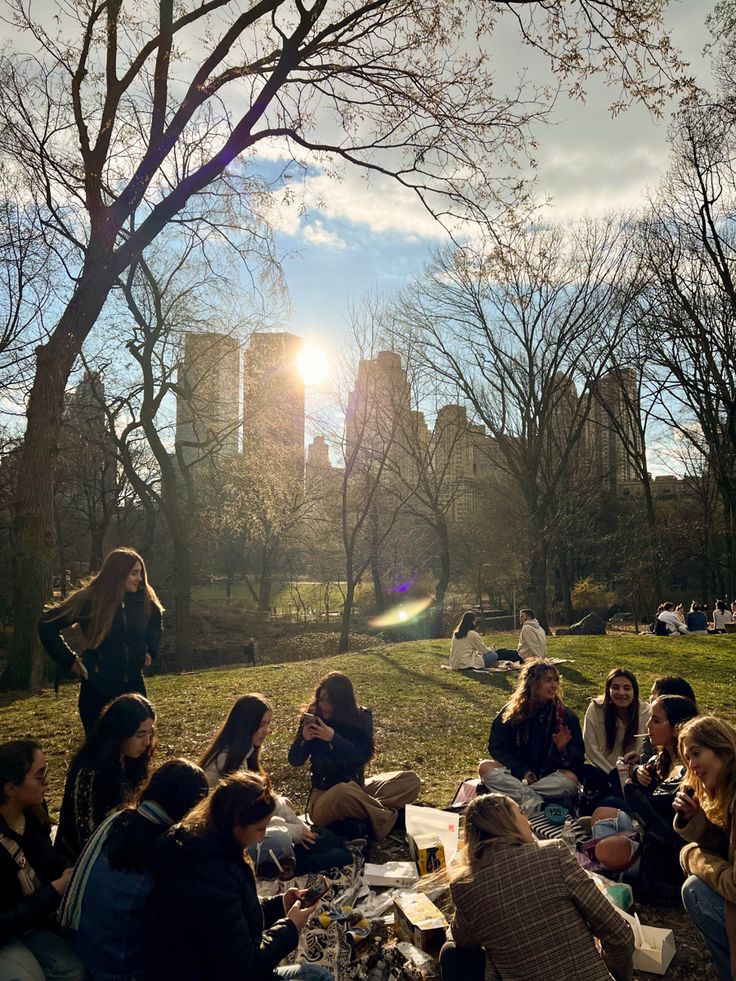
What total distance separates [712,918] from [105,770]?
287cm

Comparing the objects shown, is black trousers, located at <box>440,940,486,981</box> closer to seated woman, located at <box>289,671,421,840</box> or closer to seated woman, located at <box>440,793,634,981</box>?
seated woman, located at <box>440,793,634,981</box>

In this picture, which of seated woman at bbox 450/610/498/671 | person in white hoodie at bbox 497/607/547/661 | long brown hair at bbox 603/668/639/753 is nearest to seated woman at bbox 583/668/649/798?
long brown hair at bbox 603/668/639/753

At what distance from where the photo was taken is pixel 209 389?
67.6ft

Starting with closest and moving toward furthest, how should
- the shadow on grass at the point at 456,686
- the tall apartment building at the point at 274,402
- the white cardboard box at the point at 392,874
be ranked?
the white cardboard box at the point at 392,874 < the shadow on grass at the point at 456,686 < the tall apartment building at the point at 274,402

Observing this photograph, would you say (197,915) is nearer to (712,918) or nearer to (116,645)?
(712,918)

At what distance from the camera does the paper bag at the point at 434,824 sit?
4.97 m

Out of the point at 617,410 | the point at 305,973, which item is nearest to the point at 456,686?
the point at 305,973

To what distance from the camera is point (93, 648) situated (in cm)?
536

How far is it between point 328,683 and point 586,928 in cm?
275

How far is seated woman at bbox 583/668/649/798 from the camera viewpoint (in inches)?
210

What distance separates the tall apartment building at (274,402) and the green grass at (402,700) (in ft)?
31.4

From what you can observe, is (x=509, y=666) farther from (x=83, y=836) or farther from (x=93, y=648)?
(x=83, y=836)

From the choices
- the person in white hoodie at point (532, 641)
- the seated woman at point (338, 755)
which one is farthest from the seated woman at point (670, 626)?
the seated woman at point (338, 755)

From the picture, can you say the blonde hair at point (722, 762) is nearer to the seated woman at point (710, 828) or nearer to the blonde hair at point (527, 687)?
the seated woman at point (710, 828)
